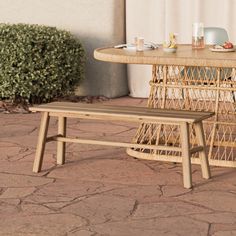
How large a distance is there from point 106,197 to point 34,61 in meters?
3.51

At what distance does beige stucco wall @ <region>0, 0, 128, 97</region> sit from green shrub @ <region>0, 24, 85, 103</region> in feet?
2.12

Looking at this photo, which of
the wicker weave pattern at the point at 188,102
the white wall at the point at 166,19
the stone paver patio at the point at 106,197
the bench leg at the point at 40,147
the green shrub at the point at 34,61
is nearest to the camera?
the stone paver patio at the point at 106,197

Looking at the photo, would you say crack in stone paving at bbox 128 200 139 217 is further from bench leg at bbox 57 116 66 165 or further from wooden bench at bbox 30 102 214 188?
bench leg at bbox 57 116 66 165

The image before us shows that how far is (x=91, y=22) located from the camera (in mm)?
8570

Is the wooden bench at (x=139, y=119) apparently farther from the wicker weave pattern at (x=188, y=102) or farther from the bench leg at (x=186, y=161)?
the wicker weave pattern at (x=188, y=102)

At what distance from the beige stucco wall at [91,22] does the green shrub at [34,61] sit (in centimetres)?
65

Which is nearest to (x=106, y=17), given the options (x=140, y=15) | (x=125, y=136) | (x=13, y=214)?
(x=140, y=15)

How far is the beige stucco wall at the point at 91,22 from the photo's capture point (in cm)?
852

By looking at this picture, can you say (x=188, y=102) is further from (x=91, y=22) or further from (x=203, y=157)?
(x=91, y=22)

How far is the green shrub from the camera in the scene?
7.71 meters

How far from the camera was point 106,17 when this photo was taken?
8508 millimetres

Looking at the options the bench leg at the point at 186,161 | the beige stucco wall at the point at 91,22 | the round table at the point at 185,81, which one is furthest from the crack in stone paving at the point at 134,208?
the beige stucco wall at the point at 91,22

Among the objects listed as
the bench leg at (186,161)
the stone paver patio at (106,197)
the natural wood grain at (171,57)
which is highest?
the natural wood grain at (171,57)

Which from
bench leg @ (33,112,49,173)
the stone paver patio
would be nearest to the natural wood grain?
bench leg @ (33,112,49,173)
